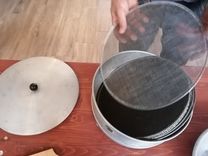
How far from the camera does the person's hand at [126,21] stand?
0.49m

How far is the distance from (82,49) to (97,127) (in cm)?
74

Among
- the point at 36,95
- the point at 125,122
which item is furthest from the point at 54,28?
the point at 125,122

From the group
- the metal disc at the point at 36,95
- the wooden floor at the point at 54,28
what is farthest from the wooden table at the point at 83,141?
the wooden floor at the point at 54,28

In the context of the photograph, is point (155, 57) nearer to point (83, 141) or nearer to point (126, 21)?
point (126, 21)

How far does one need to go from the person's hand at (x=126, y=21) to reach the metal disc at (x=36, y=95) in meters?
0.14

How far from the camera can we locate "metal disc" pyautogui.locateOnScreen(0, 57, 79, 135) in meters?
0.49

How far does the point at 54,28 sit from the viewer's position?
127 centimetres

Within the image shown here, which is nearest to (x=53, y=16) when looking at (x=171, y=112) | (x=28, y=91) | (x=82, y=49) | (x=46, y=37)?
(x=46, y=37)

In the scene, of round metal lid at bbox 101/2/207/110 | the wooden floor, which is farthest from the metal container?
the wooden floor

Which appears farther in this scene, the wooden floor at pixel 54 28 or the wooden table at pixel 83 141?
the wooden floor at pixel 54 28

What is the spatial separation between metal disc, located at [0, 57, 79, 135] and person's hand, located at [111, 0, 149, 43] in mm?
138

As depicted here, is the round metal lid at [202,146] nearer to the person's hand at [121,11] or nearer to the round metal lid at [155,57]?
the round metal lid at [155,57]

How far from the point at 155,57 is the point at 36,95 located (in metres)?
0.25

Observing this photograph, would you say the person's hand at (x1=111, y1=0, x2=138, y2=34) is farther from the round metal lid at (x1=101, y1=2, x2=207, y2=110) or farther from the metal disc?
the metal disc
